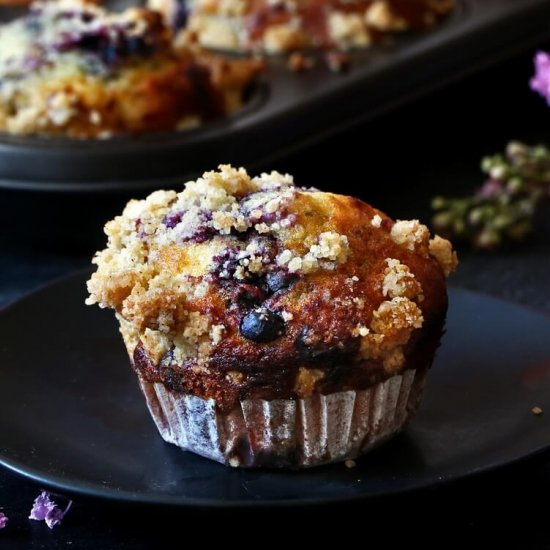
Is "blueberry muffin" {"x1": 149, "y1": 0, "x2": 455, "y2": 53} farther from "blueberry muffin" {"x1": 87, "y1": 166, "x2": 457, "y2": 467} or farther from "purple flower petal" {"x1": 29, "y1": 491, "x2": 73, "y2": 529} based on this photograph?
"purple flower petal" {"x1": 29, "y1": 491, "x2": 73, "y2": 529}

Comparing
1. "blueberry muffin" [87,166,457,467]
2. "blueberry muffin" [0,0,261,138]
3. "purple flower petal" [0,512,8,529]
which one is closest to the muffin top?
"blueberry muffin" [87,166,457,467]

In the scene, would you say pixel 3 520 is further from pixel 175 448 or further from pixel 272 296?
pixel 272 296

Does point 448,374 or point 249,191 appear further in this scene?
point 448,374

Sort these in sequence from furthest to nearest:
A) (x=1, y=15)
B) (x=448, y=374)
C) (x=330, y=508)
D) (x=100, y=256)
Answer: (x=1, y=15), (x=448, y=374), (x=100, y=256), (x=330, y=508)

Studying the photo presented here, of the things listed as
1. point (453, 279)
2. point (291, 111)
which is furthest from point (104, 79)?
point (453, 279)

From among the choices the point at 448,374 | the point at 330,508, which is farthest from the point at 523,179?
the point at 330,508

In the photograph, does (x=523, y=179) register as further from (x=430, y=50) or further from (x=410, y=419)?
(x=410, y=419)

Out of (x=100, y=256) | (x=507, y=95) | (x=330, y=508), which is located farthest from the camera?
(x=507, y=95)
